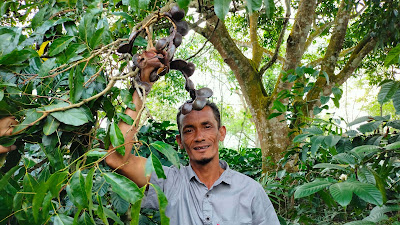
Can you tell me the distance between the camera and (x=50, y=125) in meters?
0.90

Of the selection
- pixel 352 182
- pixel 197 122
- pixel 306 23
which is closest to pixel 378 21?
pixel 306 23

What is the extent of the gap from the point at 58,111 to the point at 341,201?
77 centimetres

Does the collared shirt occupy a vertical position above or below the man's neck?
below

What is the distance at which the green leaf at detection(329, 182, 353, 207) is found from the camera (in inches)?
35.4

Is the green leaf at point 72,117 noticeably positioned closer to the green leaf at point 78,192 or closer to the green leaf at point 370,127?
the green leaf at point 78,192

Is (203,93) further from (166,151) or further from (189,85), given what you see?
(166,151)

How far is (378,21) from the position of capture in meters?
3.38

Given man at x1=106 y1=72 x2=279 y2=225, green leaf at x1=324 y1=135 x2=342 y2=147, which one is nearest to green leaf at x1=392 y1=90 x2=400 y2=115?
green leaf at x1=324 y1=135 x2=342 y2=147

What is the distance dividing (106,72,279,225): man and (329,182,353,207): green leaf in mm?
609

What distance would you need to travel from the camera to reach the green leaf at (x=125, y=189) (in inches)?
29.4

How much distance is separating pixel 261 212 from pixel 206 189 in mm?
262

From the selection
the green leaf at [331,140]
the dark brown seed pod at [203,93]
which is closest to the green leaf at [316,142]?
the green leaf at [331,140]

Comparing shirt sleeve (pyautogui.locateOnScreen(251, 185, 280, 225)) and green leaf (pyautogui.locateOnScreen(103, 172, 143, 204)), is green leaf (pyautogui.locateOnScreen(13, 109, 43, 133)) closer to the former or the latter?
green leaf (pyautogui.locateOnScreen(103, 172, 143, 204))

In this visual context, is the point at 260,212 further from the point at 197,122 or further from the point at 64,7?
the point at 64,7
